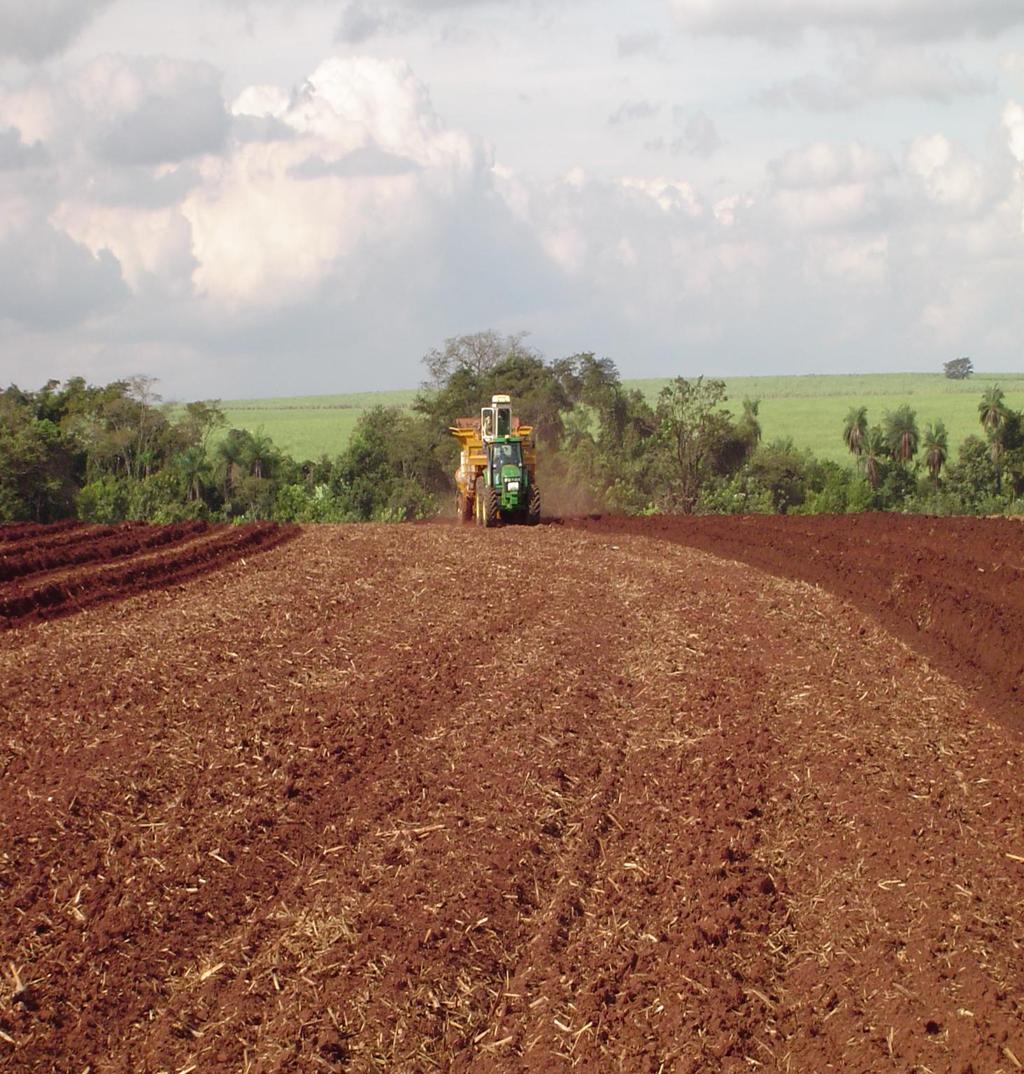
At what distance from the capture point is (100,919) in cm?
686

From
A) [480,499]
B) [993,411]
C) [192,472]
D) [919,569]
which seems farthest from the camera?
[993,411]

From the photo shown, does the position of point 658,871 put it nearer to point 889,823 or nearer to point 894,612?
point 889,823

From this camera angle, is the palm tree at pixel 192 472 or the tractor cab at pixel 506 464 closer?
the tractor cab at pixel 506 464

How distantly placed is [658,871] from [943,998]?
1910 millimetres

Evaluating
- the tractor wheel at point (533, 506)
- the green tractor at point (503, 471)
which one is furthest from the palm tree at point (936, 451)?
the tractor wheel at point (533, 506)

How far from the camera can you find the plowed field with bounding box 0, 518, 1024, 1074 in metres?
5.95

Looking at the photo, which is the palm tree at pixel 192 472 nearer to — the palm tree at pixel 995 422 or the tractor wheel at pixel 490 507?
the tractor wheel at pixel 490 507

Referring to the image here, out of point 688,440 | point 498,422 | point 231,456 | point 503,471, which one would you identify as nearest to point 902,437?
point 688,440

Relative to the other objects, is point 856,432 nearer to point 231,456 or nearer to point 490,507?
point 231,456

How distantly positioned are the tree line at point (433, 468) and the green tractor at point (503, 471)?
1912cm

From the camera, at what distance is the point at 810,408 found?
113750 mm

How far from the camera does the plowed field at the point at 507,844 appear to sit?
19.5 feet

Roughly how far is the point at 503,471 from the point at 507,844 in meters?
18.8

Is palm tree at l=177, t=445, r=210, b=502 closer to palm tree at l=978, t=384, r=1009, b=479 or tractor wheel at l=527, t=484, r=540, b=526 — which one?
tractor wheel at l=527, t=484, r=540, b=526
